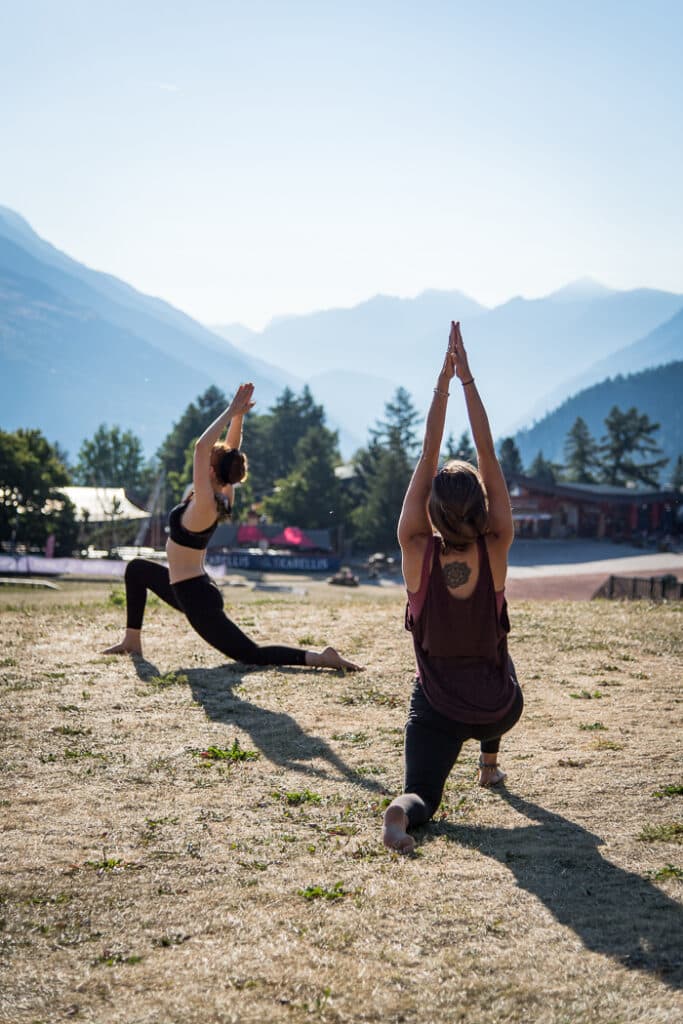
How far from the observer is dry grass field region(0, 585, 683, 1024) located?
120 inches

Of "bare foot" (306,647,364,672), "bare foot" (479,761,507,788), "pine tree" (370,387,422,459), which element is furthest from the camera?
"pine tree" (370,387,422,459)

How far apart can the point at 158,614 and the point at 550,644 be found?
16.4ft

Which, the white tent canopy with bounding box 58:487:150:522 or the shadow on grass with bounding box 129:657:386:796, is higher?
the white tent canopy with bounding box 58:487:150:522

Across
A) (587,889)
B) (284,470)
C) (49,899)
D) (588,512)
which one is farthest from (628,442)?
(49,899)

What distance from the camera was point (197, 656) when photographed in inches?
344

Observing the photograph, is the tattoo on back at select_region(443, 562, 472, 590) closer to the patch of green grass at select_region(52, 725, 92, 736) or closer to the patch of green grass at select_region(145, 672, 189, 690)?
the patch of green grass at select_region(52, 725, 92, 736)

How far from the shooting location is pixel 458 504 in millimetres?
4344

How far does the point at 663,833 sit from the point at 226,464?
4484mm

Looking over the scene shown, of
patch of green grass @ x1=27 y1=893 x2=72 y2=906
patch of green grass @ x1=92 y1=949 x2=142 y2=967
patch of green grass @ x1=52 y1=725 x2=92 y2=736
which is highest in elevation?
patch of green grass @ x1=52 y1=725 x2=92 y2=736

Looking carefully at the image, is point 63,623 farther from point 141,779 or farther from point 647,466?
point 647,466

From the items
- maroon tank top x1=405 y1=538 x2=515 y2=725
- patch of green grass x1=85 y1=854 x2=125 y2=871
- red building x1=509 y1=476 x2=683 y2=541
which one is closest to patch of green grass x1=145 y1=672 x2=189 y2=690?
patch of green grass x1=85 y1=854 x2=125 y2=871

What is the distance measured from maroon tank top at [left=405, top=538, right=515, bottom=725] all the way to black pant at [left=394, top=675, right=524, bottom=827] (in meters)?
0.06

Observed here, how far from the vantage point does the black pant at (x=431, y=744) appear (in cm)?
454

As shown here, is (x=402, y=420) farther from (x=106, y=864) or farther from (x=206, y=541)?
(x=106, y=864)
